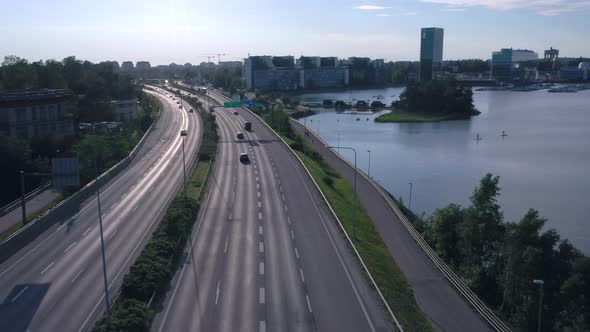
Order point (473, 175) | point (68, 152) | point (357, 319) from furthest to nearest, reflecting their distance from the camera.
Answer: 1. point (473, 175)
2. point (68, 152)
3. point (357, 319)

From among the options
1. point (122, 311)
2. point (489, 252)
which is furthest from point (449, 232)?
point (122, 311)

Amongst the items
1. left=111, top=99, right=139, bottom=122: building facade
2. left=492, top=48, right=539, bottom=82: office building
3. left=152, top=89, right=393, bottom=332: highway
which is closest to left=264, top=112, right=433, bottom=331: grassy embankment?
left=152, top=89, right=393, bottom=332: highway

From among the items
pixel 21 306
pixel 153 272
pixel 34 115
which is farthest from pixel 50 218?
Result: pixel 34 115

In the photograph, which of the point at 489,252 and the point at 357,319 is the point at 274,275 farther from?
the point at 489,252

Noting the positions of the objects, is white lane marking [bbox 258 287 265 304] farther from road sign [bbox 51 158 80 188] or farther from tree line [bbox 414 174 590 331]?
tree line [bbox 414 174 590 331]

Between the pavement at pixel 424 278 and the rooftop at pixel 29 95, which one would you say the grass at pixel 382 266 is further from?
the rooftop at pixel 29 95

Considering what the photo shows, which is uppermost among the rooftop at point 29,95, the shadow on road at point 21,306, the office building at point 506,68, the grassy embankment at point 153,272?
the office building at point 506,68

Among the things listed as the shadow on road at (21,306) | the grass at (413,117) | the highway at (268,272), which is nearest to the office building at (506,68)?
the grass at (413,117)
